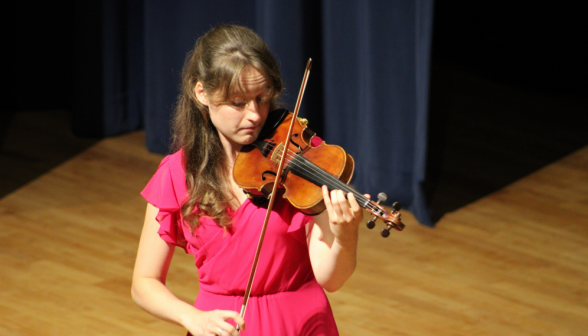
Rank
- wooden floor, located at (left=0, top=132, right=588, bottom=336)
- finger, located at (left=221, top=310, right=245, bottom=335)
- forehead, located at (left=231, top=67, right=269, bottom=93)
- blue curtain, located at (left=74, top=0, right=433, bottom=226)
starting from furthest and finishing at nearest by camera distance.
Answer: blue curtain, located at (left=74, top=0, right=433, bottom=226)
wooden floor, located at (left=0, top=132, right=588, bottom=336)
forehead, located at (left=231, top=67, right=269, bottom=93)
finger, located at (left=221, top=310, right=245, bottom=335)

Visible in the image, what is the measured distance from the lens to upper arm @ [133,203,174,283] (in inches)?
53.0

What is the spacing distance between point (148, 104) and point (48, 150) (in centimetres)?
62

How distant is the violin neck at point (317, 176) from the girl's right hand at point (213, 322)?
26cm

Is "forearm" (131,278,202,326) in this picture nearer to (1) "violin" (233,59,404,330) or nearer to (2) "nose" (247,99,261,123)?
(1) "violin" (233,59,404,330)

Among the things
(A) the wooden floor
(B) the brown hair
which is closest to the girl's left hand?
(B) the brown hair

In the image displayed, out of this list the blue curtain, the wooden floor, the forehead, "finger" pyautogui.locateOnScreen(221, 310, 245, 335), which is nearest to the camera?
"finger" pyautogui.locateOnScreen(221, 310, 245, 335)

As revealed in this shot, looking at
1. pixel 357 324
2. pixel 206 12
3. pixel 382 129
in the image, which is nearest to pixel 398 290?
pixel 357 324

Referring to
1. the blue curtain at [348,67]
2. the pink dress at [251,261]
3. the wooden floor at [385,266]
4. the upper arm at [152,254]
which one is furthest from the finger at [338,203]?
the blue curtain at [348,67]

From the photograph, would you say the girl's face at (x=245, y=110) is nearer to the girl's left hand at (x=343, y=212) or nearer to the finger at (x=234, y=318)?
the girl's left hand at (x=343, y=212)

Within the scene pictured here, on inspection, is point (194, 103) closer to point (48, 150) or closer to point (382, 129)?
point (382, 129)

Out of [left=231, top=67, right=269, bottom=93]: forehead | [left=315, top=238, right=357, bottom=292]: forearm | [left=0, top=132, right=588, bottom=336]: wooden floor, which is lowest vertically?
[left=0, top=132, right=588, bottom=336]: wooden floor

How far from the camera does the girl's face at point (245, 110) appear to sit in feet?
4.16

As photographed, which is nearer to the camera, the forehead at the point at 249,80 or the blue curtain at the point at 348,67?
the forehead at the point at 249,80

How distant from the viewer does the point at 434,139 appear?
180 inches
